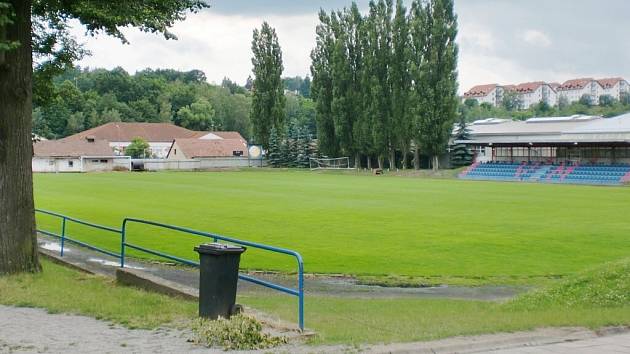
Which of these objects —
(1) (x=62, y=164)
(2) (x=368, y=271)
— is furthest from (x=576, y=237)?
(1) (x=62, y=164)

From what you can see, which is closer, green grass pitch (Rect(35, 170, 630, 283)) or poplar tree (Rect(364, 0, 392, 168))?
green grass pitch (Rect(35, 170, 630, 283))

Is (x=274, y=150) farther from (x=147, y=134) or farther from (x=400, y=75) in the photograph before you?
(x=147, y=134)

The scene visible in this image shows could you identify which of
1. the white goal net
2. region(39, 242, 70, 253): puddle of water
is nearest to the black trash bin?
region(39, 242, 70, 253): puddle of water

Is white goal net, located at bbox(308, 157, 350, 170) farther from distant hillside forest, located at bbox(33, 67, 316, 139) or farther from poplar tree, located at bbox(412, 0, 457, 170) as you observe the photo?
distant hillside forest, located at bbox(33, 67, 316, 139)

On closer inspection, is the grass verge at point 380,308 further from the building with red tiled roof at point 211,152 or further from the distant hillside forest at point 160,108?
the distant hillside forest at point 160,108

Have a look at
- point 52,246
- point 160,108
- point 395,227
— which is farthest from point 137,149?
point 52,246

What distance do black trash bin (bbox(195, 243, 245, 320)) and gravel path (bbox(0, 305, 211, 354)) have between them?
573 millimetres

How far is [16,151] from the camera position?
13.1 metres

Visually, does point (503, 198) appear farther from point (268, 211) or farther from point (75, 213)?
point (75, 213)

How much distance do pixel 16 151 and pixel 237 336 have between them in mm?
7415

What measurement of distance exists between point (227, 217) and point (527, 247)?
43.4 ft

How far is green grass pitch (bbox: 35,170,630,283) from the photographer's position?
18.3 m

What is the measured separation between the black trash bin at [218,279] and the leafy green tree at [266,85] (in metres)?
90.0

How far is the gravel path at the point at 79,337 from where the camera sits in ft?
25.2
